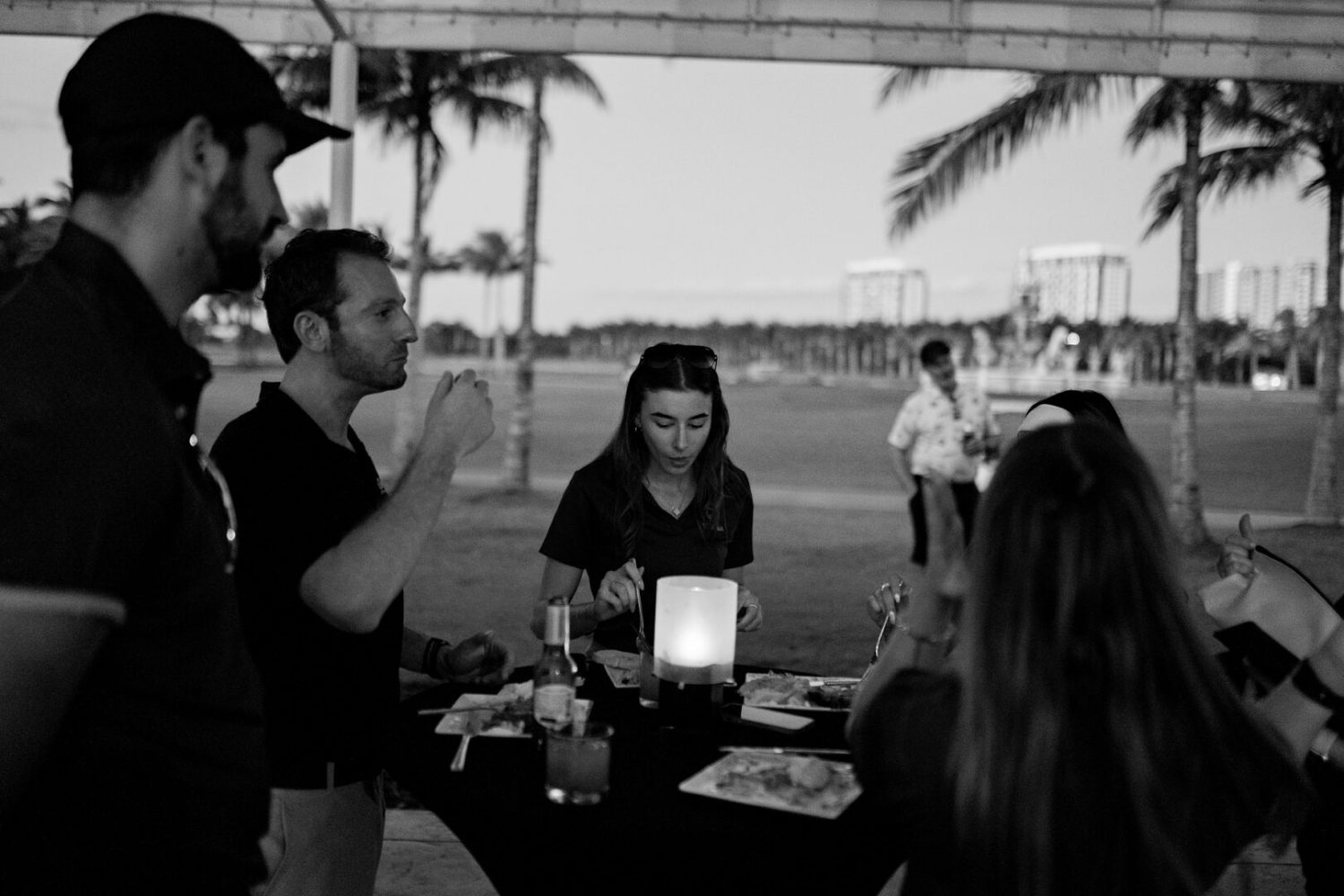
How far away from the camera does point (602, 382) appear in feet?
297

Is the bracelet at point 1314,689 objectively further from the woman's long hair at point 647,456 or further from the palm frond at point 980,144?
the palm frond at point 980,144

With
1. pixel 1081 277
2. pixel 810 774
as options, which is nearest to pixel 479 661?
pixel 810 774

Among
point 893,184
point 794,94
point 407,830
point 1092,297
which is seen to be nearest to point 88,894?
point 407,830

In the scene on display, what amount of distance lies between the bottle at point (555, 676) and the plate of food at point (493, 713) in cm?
10

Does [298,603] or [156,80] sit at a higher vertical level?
[156,80]

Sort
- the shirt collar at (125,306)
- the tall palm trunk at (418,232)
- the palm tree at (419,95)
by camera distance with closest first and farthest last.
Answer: the shirt collar at (125,306) < the palm tree at (419,95) < the tall palm trunk at (418,232)

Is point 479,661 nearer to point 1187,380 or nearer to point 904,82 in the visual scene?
point 904,82

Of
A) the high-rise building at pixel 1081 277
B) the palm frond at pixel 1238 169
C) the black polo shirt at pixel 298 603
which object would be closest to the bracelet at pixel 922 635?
the black polo shirt at pixel 298 603

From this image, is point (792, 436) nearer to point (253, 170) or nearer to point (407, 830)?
point (407, 830)

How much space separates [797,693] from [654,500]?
900 mm

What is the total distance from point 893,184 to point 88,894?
11.3m

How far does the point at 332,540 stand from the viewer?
2.23m

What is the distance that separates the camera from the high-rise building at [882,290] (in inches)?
5335

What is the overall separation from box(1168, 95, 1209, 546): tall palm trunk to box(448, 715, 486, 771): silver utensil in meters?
12.2
